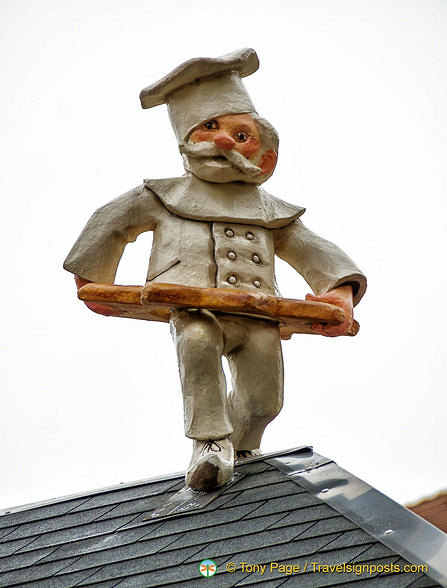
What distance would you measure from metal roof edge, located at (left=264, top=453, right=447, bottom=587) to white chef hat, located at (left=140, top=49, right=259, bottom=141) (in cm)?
153

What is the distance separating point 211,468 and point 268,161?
4.68ft

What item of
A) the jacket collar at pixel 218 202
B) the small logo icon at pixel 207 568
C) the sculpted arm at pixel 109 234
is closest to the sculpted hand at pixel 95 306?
the sculpted arm at pixel 109 234

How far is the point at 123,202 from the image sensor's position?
3.85 m

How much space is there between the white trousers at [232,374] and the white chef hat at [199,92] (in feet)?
2.92

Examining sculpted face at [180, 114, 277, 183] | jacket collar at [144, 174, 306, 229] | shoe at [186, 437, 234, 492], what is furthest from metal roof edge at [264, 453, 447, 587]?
sculpted face at [180, 114, 277, 183]

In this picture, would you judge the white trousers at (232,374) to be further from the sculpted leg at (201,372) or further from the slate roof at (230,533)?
the slate roof at (230,533)

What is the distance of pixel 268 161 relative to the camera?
398 cm

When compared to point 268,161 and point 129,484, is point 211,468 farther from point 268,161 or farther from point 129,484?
point 268,161

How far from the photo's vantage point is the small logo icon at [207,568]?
287cm

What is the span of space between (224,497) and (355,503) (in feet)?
1.65

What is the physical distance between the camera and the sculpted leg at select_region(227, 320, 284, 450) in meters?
3.74

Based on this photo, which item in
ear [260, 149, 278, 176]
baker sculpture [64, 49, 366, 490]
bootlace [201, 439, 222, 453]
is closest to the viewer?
bootlace [201, 439, 222, 453]

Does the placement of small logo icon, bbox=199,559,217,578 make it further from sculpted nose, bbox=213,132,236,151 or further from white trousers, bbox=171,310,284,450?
sculpted nose, bbox=213,132,236,151

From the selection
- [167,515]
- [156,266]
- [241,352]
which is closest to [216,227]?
[156,266]
